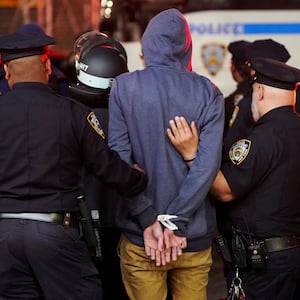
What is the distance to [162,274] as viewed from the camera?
330cm

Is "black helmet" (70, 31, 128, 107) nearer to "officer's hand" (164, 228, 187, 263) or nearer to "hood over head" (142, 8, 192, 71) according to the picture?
"hood over head" (142, 8, 192, 71)

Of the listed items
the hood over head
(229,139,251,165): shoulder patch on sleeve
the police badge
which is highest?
the hood over head

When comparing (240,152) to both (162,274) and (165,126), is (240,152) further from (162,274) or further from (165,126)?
(162,274)

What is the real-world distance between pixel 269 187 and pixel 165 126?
1.97 ft

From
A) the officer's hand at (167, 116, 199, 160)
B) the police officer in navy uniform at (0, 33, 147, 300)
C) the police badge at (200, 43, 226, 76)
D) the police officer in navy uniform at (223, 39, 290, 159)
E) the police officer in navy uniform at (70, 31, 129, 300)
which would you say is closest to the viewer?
the police officer in navy uniform at (0, 33, 147, 300)

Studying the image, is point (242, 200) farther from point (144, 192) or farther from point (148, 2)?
point (148, 2)

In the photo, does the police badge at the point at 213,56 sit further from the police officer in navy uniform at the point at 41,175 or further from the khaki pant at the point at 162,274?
the police officer in navy uniform at the point at 41,175

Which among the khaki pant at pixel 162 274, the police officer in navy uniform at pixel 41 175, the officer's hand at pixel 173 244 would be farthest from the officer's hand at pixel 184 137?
the khaki pant at pixel 162 274

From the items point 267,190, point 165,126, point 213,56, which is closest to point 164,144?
point 165,126

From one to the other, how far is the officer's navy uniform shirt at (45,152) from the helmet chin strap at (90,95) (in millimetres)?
485

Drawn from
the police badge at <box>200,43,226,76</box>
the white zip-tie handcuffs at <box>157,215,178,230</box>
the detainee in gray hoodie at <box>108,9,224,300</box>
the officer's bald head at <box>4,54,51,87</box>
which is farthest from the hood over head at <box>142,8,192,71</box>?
the police badge at <box>200,43,226,76</box>

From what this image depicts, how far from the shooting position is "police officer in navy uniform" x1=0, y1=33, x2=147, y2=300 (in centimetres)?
300

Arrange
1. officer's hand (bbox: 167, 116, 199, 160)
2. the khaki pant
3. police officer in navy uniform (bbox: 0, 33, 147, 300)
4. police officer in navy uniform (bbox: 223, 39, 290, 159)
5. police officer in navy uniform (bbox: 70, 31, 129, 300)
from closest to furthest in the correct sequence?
police officer in navy uniform (bbox: 0, 33, 147, 300) < officer's hand (bbox: 167, 116, 199, 160) < the khaki pant < police officer in navy uniform (bbox: 70, 31, 129, 300) < police officer in navy uniform (bbox: 223, 39, 290, 159)

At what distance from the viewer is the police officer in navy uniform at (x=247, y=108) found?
4.04 metres
